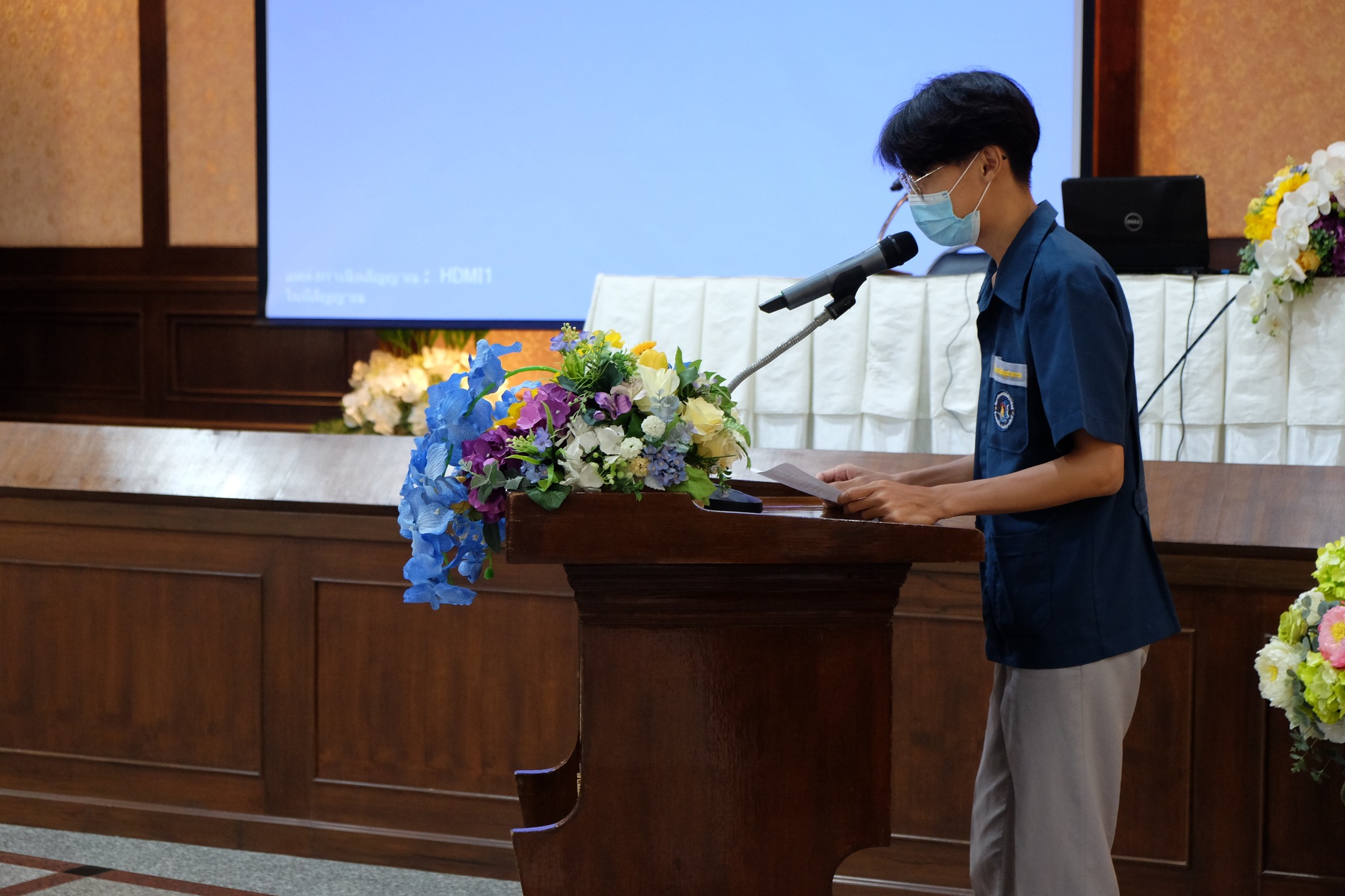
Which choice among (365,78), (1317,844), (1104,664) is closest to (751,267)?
(365,78)

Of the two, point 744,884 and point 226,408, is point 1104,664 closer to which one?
point 744,884

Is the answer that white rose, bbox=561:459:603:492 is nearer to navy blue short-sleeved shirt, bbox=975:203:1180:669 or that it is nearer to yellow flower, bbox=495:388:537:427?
A: yellow flower, bbox=495:388:537:427

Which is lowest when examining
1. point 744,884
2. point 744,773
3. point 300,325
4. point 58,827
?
point 58,827

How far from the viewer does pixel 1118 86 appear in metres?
4.21

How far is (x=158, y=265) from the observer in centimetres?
537

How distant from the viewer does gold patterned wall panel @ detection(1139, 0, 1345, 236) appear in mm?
4055

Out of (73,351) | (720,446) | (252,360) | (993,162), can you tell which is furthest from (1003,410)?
(73,351)

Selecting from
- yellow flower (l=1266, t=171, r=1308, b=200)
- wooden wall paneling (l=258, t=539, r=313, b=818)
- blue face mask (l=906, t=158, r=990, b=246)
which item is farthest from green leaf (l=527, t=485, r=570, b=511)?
yellow flower (l=1266, t=171, r=1308, b=200)

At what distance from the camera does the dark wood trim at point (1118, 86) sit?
4.20 meters

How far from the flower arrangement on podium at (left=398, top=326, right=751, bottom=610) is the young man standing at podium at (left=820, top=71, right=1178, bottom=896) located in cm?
21

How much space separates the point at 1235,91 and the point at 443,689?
3267 millimetres

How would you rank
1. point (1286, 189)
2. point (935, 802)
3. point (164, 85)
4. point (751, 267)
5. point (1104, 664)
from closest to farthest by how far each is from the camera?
point (1104, 664) → point (935, 802) → point (1286, 189) → point (751, 267) → point (164, 85)

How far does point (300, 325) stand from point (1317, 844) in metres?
3.90

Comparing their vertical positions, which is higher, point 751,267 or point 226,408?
point 751,267
